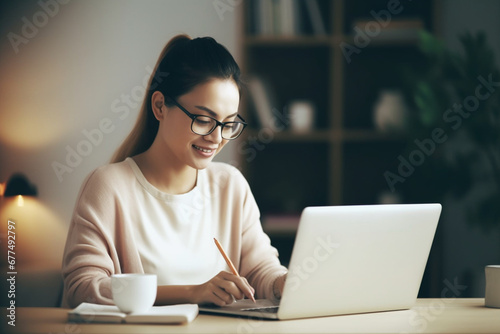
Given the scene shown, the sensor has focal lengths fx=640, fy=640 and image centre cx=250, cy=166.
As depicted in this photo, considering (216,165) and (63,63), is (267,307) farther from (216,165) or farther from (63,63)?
(63,63)

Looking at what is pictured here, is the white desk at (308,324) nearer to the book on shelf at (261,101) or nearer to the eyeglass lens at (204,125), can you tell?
the eyeglass lens at (204,125)

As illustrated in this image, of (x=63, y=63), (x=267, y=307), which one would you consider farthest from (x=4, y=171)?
(x=267, y=307)

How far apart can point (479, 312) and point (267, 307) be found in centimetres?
46

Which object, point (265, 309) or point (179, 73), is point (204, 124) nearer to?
point (179, 73)

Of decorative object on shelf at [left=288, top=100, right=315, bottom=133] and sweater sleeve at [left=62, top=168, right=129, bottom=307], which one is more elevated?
decorative object on shelf at [left=288, top=100, right=315, bottom=133]

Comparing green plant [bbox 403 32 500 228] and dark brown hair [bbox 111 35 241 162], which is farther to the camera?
green plant [bbox 403 32 500 228]

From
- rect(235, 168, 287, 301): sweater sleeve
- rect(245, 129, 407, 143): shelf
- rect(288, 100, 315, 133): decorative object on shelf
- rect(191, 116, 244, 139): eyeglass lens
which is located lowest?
rect(235, 168, 287, 301): sweater sleeve

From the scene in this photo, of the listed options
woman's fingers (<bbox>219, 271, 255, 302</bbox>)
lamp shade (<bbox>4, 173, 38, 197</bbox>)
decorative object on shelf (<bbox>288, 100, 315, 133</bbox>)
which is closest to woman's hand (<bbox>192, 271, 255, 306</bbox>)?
woman's fingers (<bbox>219, 271, 255, 302</bbox>)

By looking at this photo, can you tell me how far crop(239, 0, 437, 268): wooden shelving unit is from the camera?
11.0 feet

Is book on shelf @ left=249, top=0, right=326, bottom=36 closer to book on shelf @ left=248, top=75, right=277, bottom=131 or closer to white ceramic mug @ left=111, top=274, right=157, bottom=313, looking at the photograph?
book on shelf @ left=248, top=75, right=277, bottom=131

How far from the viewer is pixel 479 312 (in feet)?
4.49

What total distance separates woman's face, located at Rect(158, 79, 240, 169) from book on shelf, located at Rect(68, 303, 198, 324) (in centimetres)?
52

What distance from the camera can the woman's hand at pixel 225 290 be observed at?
129cm

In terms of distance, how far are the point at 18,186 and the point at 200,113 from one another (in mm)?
1218
